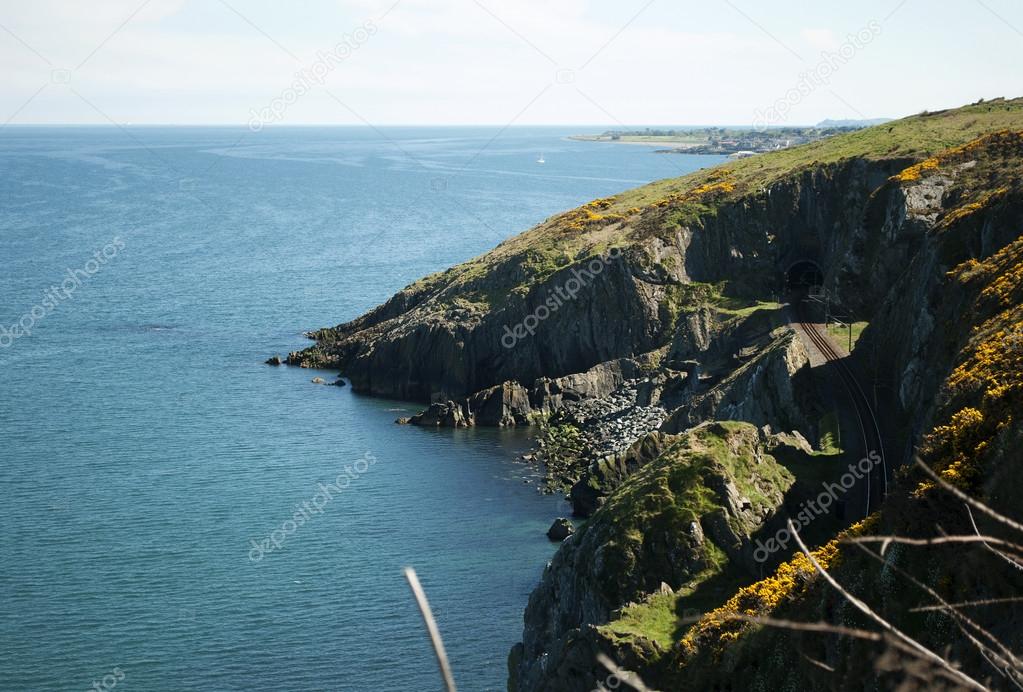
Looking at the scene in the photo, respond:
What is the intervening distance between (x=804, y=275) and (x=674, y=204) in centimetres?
1665

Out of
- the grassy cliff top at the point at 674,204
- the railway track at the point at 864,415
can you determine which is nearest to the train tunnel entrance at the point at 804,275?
the grassy cliff top at the point at 674,204

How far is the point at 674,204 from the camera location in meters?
101

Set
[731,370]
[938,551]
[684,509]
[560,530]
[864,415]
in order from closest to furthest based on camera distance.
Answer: [938,551]
[684,509]
[864,415]
[560,530]
[731,370]

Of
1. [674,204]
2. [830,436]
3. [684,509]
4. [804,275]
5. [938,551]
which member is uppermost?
[674,204]

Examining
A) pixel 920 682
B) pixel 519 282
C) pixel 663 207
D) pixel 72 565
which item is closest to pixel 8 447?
pixel 72 565

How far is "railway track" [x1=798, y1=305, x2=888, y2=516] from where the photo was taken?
137ft

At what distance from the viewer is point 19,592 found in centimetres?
5244

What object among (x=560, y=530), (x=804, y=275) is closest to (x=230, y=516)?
(x=560, y=530)

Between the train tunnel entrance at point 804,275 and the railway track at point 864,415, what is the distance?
17644mm

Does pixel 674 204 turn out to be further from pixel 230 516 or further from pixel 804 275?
pixel 230 516

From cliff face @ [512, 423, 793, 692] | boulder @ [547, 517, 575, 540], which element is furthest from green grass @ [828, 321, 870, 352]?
cliff face @ [512, 423, 793, 692]

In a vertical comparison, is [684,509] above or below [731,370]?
below

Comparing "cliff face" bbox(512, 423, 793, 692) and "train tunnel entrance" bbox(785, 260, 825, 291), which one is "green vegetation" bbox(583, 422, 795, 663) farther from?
"train tunnel entrance" bbox(785, 260, 825, 291)

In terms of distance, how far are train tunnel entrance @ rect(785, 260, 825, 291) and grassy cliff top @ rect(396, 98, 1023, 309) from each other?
30.2 ft
